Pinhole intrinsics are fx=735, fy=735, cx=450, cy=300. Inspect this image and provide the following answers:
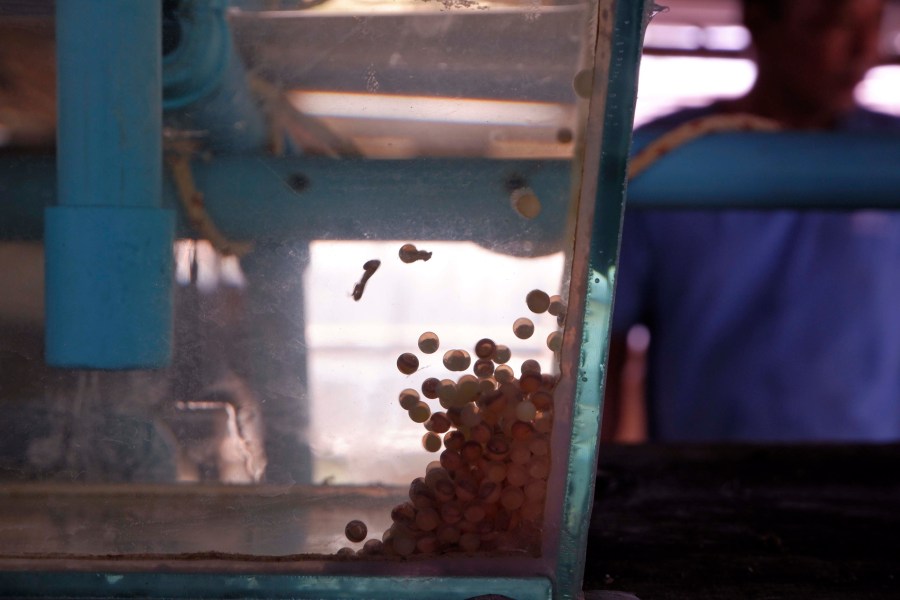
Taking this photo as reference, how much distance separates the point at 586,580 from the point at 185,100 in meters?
0.41

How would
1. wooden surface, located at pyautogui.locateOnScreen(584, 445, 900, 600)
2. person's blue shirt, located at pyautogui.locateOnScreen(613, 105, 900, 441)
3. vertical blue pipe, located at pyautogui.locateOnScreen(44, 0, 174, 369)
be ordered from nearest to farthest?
vertical blue pipe, located at pyautogui.locateOnScreen(44, 0, 174, 369)
wooden surface, located at pyautogui.locateOnScreen(584, 445, 900, 600)
person's blue shirt, located at pyautogui.locateOnScreen(613, 105, 900, 441)

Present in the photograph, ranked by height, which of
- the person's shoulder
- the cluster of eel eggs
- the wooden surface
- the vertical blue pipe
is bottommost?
the wooden surface

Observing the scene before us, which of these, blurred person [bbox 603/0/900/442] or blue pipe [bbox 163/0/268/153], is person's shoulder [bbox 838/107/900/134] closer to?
blurred person [bbox 603/0/900/442]

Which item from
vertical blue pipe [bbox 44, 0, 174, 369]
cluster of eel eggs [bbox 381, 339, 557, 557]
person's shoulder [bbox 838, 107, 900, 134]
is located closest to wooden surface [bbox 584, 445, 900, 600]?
cluster of eel eggs [bbox 381, 339, 557, 557]

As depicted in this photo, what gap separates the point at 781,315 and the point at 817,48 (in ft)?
1.65

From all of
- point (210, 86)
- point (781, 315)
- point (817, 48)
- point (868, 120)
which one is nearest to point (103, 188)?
point (210, 86)

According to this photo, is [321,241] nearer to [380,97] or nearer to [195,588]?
[380,97]

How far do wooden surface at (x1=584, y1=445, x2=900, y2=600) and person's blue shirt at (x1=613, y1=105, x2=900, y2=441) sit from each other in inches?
15.7

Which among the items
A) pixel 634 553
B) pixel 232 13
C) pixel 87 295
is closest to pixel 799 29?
pixel 634 553

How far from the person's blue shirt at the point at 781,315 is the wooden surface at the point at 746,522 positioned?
15.7 inches

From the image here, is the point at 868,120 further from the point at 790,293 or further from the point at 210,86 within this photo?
the point at 210,86

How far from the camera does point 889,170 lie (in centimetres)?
83

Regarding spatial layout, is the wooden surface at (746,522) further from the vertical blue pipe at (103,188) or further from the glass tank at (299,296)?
the vertical blue pipe at (103,188)

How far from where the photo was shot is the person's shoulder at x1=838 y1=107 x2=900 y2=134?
1.41m
